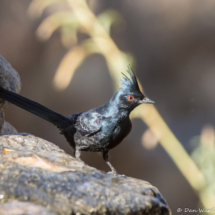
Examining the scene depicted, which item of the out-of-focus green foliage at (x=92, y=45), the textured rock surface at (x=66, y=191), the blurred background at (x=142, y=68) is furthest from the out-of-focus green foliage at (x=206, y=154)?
the textured rock surface at (x=66, y=191)

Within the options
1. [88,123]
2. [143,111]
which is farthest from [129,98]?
[143,111]

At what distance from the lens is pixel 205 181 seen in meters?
3.43

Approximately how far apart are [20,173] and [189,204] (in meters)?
2.79

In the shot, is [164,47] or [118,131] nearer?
[118,131]

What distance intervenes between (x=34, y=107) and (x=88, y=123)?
52 cm

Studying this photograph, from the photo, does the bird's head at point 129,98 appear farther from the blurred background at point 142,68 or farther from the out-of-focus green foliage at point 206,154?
the out-of-focus green foliage at point 206,154

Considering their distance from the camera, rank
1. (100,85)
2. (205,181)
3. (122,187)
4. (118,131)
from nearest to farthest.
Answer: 1. (122,187)
2. (118,131)
3. (205,181)
4. (100,85)

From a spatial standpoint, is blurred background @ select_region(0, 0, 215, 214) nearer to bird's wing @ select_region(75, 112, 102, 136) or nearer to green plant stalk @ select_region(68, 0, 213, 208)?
green plant stalk @ select_region(68, 0, 213, 208)

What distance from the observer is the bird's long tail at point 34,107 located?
2199mm

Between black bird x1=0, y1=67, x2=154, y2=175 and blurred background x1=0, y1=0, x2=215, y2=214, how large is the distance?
130cm

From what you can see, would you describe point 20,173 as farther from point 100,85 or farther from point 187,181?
point 187,181

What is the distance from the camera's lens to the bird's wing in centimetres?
226

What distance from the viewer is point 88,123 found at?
2.31 metres

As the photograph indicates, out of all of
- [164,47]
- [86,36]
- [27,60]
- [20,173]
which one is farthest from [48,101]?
[20,173]
